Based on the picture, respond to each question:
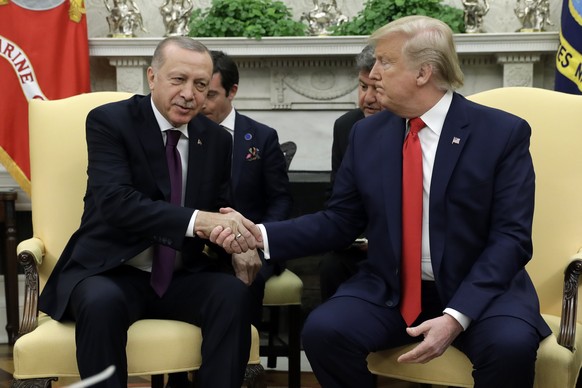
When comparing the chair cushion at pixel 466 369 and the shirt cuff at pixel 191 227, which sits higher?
the shirt cuff at pixel 191 227

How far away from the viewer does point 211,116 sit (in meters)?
3.74

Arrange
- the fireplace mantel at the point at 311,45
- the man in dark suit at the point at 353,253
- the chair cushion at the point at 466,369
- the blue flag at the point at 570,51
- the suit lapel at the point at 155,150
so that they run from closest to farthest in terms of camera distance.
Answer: the chair cushion at the point at 466,369
the suit lapel at the point at 155,150
the man in dark suit at the point at 353,253
the blue flag at the point at 570,51
the fireplace mantel at the point at 311,45

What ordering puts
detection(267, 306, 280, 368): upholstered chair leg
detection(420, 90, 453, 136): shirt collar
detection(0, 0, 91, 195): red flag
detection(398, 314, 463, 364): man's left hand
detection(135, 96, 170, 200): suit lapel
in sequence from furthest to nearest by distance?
detection(0, 0, 91, 195): red flag, detection(267, 306, 280, 368): upholstered chair leg, detection(135, 96, 170, 200): suit lapel, detection(420, 90, 453, 136): shirt collar, detection(398, 314, 463, 364): man's left hand

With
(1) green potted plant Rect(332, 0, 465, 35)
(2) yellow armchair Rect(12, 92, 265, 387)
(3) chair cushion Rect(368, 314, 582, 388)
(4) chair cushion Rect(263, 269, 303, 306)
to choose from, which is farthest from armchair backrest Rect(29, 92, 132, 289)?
(1) green potted plant Rect(332, 0, 465, 35)

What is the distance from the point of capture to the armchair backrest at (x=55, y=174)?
317cm

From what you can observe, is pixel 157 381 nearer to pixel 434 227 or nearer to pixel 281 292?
pixel 281 292

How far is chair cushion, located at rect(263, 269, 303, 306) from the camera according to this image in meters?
3.52

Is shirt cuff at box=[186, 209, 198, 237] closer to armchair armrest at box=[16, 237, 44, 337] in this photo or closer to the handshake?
the handshake

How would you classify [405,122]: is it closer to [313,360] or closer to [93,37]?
[313,360]

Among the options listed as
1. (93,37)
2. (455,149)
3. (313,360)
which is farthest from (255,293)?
(93,37)

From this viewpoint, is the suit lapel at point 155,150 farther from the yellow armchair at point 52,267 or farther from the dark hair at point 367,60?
the dark hair at point 367,60

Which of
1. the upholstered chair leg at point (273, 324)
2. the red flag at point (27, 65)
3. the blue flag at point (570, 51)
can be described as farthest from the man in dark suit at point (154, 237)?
the blue flag at point (570, 51)

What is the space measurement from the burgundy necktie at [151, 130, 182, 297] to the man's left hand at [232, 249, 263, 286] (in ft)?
0.68

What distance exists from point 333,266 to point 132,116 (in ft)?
3.26
